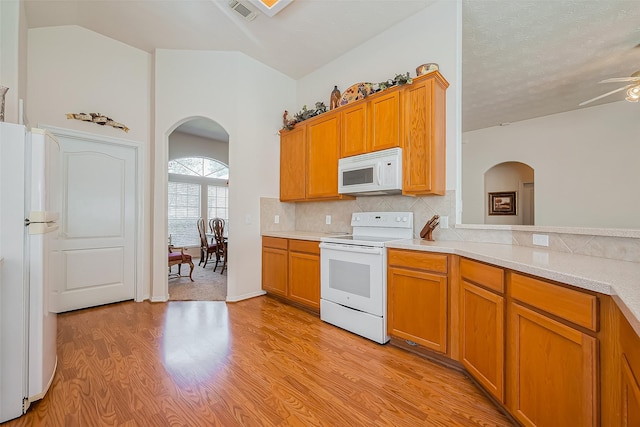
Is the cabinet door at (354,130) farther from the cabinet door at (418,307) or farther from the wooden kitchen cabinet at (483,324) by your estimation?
the wooden kitchen cabinet at (483,324)

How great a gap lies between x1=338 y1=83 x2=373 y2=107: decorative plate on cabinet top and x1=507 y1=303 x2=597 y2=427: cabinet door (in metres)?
2.40

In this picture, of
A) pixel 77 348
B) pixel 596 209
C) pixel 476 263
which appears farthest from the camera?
pixel 596 209

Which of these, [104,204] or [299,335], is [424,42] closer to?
[299,335]

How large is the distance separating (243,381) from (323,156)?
2.45 metres

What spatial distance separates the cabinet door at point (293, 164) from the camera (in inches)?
141

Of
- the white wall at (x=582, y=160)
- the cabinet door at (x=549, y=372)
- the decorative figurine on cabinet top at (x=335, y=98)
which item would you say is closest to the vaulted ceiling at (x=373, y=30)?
the decorative figurine on cabinet top at (x=335, y=98)

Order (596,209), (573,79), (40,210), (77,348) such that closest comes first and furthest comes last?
(40,210), (77,348), (573,79), (596,209)

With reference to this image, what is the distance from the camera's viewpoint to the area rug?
3.61 metres

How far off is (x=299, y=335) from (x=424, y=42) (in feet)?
10.5

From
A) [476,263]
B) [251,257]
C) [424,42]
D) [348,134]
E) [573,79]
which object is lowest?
[251,257]

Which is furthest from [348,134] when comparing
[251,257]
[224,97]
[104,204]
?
[104,204]

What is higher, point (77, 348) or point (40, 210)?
point (40, 210)

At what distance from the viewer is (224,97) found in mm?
3551

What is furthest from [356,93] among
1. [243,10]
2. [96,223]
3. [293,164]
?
[96,223]
